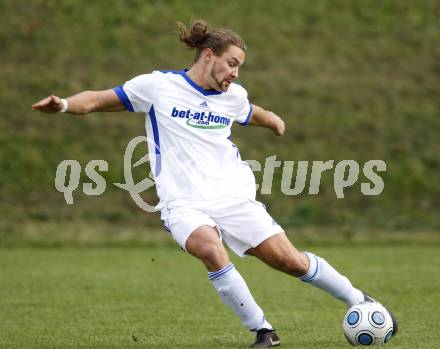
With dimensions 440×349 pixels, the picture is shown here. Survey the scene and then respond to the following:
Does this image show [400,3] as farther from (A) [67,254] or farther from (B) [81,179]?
(A) [67,254]

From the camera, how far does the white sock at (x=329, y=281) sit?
710 centimetres

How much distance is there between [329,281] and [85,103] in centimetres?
216

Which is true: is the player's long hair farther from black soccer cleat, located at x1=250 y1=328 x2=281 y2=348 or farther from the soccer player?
black soccer cleat, located at x1=250 y1=328 x2=281 y2=348

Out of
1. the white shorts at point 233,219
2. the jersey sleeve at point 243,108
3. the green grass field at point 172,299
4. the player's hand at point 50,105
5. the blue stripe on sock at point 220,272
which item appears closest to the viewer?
the player's hand at point 50,105

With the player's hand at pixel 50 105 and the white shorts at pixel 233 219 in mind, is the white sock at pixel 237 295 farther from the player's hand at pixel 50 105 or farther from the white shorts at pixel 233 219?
the player's hand at pixel 50 105

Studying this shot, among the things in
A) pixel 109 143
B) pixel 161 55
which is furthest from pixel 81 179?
pixel 161 55

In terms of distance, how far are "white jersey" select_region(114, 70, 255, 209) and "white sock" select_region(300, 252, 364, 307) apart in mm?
693

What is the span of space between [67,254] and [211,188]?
901cm

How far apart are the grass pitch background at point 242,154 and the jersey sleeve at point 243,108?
3.81ft

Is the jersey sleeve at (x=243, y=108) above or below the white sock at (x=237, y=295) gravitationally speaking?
above

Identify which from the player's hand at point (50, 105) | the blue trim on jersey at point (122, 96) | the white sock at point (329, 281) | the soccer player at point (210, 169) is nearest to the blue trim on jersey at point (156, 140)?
the soccer player at point (210, 169)

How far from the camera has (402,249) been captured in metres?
16.1

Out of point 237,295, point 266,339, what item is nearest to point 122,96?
point 237,295

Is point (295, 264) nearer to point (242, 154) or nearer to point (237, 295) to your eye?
point (237, 295)
